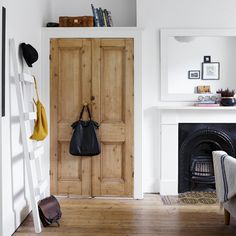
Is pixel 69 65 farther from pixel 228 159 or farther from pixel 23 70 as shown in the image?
pixel 228 159

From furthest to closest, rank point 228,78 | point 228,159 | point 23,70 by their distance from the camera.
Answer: point 228,78 < point 23,70 < point 228,159

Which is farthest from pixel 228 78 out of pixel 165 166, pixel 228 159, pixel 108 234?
pixel 108 234

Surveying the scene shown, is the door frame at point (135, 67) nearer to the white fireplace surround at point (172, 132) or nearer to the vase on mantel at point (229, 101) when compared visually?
the white fireplace surround at point (172, 132)

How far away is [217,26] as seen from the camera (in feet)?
14.3

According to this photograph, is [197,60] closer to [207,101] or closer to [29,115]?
[207,101]

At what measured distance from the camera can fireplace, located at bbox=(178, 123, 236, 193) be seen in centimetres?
440

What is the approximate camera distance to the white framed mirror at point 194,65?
440 centimetres

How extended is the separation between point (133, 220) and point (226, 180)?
1038 mm

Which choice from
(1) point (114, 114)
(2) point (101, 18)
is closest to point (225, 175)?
(1) point (114, 114)

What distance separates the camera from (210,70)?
446 centimetres

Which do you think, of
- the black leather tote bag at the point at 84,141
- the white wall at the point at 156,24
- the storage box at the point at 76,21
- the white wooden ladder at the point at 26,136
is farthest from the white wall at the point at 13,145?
the white wall at the point at 156,24

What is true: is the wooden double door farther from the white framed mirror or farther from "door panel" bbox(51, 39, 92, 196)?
the white framed mirror

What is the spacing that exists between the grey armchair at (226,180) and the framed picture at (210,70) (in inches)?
60.8

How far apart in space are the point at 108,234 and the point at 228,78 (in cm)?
260
